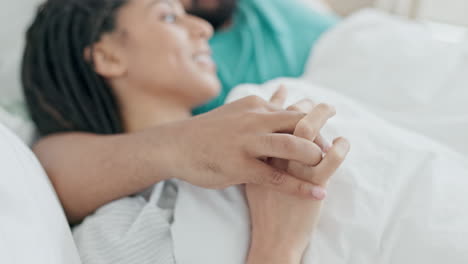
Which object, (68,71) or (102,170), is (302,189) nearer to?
(102,170)

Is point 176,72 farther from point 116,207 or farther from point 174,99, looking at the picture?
point 116,207

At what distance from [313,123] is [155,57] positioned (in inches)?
19.4

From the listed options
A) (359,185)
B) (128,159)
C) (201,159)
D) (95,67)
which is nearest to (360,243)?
(359,185)

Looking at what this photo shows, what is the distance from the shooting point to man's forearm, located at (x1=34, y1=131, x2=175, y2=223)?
2.25ft

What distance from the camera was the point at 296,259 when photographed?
576mm

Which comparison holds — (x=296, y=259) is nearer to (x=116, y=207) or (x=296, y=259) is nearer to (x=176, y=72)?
(x=116, y=207)

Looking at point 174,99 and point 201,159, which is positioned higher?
point 201,159

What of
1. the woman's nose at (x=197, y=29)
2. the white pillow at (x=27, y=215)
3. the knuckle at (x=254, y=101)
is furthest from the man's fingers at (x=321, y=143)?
the woman's nose at (x=197, y=29)

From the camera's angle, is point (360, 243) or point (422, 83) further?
point (422, 83)

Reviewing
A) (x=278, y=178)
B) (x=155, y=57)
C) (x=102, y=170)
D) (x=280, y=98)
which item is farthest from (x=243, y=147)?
(x=155, y=57)

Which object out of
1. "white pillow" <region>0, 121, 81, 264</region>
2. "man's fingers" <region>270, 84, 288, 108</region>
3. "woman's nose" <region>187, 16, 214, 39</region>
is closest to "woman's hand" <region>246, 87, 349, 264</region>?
"man's fingers" <region>270, 84, 288, 108</region>

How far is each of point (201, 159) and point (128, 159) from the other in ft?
0.53

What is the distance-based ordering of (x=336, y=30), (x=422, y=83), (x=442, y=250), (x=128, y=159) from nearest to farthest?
(x=442, y=250)
(x=128, y=159)
(x=422, y=83)
(x=336, y=30)

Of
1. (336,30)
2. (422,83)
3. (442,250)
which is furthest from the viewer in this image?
(336,30)
